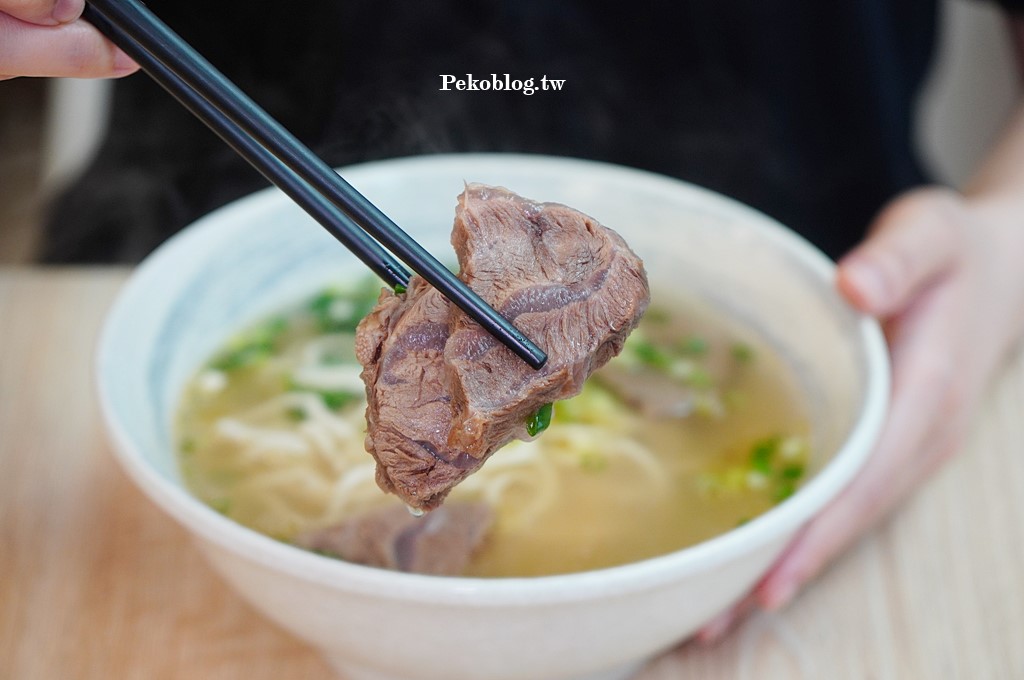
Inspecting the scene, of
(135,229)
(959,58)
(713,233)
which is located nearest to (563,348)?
(713,233)

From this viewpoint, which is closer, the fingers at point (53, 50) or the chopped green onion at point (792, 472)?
the fingers at point (53, 50)

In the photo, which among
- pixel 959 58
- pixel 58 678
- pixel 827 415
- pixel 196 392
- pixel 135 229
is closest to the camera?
pixel 58 678

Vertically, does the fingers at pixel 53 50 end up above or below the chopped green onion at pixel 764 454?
above

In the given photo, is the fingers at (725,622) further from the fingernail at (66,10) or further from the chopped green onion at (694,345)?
the fingernail at (66,10)

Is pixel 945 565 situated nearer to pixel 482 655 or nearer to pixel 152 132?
pixel 482 655

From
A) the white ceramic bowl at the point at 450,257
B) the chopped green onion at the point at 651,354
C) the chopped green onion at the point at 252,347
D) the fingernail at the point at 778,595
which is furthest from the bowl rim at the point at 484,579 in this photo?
the chopped green onion at the point at 651,354

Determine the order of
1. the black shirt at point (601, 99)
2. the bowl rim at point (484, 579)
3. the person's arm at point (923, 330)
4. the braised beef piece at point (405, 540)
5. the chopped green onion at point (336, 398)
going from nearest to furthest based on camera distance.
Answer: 1. the bowl rim at point (484, 579)
2. the braised beef piece at point (405, 540)
3. the person's arm at point (923, 330)
4. the chopped green onion at point (336, 398)
5. the black shirt at point (601, 99)

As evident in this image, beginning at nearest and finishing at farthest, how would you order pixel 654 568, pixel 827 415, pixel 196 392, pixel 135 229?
pixel 654 568 → pixel 827 415 → pixel 196 392 → pixel 135 229
